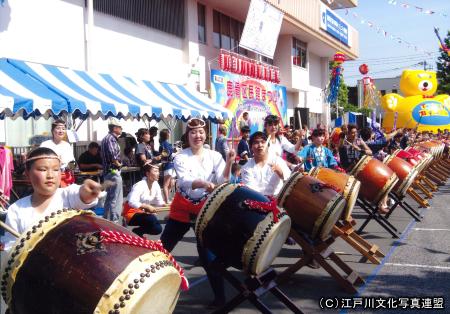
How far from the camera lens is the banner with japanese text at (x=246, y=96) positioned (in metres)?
15.3

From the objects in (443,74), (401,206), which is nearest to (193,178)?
(401,206)

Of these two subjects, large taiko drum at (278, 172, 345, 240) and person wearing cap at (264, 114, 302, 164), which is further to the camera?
person wearing cap at (264, 114, 302, 164)

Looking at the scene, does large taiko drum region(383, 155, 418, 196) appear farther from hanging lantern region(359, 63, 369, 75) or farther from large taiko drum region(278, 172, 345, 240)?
hanging lantern region(359, 63, 369, 75)

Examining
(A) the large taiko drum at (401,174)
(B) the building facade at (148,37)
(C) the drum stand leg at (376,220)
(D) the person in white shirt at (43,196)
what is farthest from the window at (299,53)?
(D) the person in white shirt at (43,196)

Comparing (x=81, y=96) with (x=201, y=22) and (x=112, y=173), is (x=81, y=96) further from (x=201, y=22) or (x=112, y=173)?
(x=201, y=22)

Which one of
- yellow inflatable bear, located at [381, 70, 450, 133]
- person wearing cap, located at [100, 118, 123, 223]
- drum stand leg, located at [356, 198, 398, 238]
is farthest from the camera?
yellow inflatable bear, located at [381, 70, 450, 133]

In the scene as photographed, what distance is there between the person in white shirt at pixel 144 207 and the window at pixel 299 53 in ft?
57.3

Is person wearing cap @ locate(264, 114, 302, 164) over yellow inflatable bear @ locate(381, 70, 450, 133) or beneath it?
beneath

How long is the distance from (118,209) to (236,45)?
12187 mm

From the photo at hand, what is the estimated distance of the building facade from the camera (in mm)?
9906

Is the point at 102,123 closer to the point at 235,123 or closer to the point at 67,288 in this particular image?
the point at 235,123

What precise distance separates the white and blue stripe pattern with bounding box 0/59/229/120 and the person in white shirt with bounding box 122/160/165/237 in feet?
8.79

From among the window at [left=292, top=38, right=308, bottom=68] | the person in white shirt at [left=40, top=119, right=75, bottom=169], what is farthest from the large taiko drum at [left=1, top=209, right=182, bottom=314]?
the window at [left=292, top=38, right=308, bottom=68]

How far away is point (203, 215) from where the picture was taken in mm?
3395
